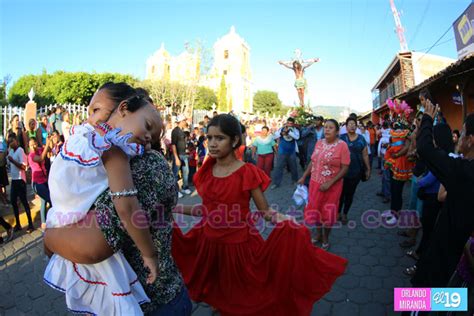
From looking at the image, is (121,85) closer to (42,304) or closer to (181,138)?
(42,304)

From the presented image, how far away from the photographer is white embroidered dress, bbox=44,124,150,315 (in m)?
1.22

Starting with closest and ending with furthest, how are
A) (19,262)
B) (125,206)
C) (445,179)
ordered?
(125,206), (445,179), (19,262)

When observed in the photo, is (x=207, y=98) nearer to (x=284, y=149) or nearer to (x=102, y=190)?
(x=284, y=149)

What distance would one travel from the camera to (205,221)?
2.77m

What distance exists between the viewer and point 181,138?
8.77 metres

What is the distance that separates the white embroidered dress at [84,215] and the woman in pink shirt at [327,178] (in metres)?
3.53

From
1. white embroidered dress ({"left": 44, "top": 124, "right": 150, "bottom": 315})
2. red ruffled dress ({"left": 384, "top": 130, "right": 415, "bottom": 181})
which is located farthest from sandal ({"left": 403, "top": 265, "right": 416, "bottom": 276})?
white embroidered dress ({"left": 44, "top": 124, "right": 150, "bottom": 315})

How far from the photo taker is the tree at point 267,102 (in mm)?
81488

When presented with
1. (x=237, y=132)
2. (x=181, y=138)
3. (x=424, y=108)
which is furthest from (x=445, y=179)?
(x=181, y=138)

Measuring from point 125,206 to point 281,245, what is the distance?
1.53 meters

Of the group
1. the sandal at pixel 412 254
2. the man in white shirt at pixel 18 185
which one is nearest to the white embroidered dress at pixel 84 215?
the sandal at pixel 412 254

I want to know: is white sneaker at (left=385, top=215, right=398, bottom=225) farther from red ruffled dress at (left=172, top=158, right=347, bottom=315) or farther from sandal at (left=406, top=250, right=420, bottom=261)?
red ruffled dress at (left=172, top=158, right=347, bottom=315)

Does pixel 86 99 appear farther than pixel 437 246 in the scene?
Yes

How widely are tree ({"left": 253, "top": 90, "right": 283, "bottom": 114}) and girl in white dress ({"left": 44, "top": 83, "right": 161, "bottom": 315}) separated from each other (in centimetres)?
8072
